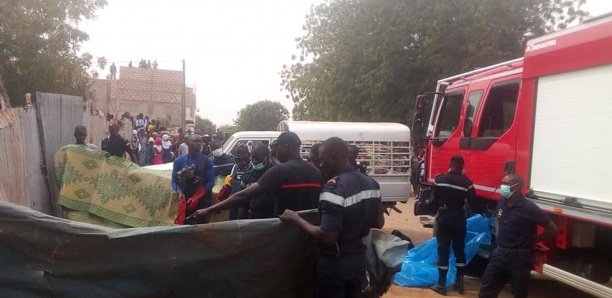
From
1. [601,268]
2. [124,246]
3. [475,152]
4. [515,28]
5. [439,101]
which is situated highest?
[515,28]

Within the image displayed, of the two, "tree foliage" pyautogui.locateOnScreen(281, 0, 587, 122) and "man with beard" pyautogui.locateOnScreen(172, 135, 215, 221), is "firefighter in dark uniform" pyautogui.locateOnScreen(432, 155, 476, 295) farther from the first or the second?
"tree foliage" pyautogui.locateOnScreen(281, 0, 587, 122)

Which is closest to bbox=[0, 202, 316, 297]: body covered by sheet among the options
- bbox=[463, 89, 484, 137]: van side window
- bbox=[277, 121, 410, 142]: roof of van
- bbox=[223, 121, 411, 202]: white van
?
bbox=[463, 89, 484, 137]: van side window

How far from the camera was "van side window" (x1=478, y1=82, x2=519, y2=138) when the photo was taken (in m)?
7.33

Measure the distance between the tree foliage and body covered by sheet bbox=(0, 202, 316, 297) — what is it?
15.7 meters

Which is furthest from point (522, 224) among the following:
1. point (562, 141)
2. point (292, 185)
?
point (292, 185)

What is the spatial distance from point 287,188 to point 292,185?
0.04 meters

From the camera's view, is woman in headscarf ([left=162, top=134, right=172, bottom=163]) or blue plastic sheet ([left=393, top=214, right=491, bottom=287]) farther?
woman in headscarf ([left=162, top=134, right=172, bottom=163])

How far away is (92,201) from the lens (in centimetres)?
797

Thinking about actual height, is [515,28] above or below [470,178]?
above

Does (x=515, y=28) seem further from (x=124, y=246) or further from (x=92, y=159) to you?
(x=124, y=246)

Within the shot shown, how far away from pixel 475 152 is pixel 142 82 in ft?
126

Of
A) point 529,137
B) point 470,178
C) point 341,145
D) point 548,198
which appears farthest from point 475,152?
point 341,145

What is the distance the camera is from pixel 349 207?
360 centimetres

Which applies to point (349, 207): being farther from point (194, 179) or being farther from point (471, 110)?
point (471, 110)
